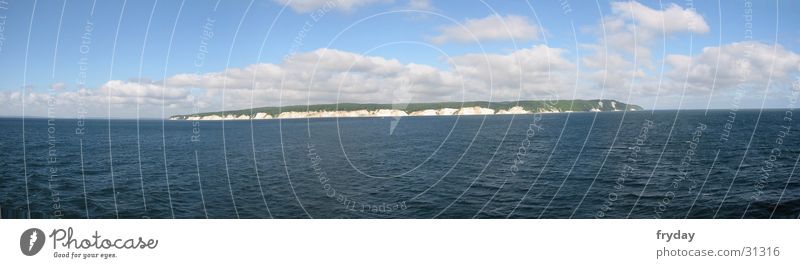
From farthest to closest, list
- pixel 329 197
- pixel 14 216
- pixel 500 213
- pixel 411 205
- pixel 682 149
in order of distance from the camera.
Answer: pixel 682 149, pixel 329 197, pixel 411 205, pixel 500 213, pixel 14 216
